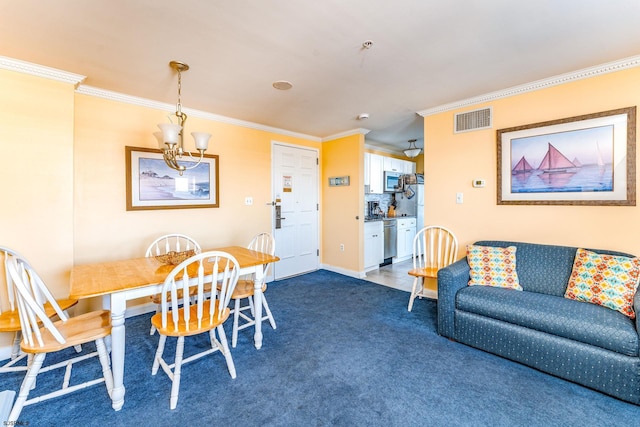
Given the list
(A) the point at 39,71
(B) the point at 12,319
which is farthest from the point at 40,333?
(A) the point at 39,71

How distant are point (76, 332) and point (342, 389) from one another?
1704 mm

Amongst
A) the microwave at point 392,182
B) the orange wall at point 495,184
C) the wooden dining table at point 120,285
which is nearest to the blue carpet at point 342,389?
the wooden dining table at point 120,285

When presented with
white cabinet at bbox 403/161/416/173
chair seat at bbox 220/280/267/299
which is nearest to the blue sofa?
chair seat at bbox 220/280/267/299

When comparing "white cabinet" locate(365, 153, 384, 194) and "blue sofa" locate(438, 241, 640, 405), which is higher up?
"white cabinet" locate(365, 153, 384, 194)

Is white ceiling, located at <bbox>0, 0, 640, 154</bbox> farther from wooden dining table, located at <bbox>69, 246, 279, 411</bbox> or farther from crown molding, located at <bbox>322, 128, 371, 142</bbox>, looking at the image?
wooden dining table, located at <bbox>69, 246, 279, 411</bbox>

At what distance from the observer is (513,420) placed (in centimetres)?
157

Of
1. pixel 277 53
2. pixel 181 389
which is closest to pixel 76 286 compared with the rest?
pixel 181 389

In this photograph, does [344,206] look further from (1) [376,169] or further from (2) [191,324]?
(2) [191,324]

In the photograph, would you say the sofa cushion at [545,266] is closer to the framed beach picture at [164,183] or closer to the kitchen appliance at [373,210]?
the kitchen appliance at [373,210]

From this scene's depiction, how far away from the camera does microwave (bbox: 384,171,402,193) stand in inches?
218

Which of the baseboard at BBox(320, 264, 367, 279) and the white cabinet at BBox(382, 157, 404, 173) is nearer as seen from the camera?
the baseboard at BBox(320, 264, 367, 279)

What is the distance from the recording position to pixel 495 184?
9.65 ft

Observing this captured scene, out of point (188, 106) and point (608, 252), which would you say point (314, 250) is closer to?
point (188, 106)

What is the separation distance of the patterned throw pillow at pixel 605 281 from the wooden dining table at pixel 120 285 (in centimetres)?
247
